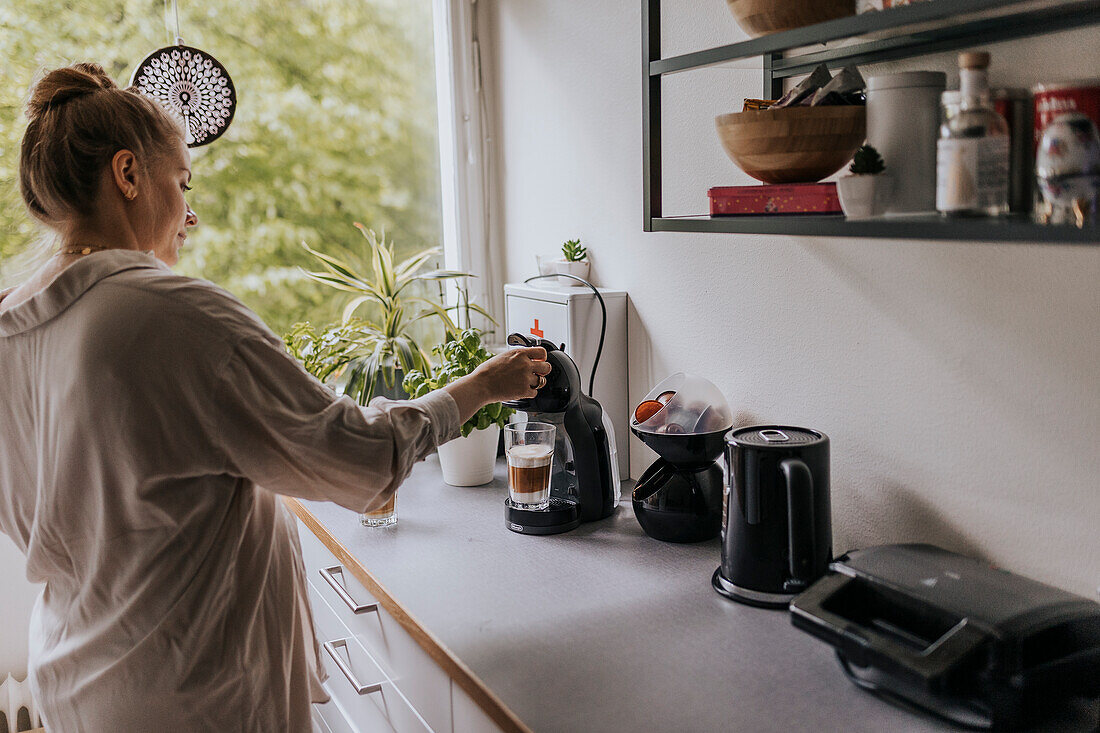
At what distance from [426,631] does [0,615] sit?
5.30 feet

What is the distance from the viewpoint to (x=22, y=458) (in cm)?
125

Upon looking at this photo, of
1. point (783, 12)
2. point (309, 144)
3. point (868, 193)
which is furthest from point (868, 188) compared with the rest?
point (309, 144)

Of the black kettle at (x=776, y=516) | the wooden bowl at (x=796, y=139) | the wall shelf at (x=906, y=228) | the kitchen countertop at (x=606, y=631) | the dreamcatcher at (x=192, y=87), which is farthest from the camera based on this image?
the dreamcatcher at (x=192, y=87)

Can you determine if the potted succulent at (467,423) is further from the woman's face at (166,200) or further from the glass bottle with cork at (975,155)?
the glass bottle with cork at (975,155)

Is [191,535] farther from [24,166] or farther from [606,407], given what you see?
[606,407]

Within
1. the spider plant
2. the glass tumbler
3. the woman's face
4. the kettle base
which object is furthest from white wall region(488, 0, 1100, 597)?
the woman's face

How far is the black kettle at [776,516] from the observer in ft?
4.24

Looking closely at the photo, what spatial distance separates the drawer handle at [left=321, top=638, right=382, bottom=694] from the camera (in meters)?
1.54

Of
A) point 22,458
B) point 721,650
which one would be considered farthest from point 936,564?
point 22,458

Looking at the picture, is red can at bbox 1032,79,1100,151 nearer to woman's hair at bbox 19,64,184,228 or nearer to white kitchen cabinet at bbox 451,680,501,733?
white kitchen cabinet at bbox 451,680,501,733

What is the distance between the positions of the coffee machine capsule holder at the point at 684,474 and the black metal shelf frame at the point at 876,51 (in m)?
0.38

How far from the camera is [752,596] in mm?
1345

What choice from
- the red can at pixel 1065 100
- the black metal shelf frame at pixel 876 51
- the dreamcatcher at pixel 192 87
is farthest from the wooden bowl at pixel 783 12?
the dreamcatcher at pixel 192 87

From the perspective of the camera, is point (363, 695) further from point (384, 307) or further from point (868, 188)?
point (868, 188)
